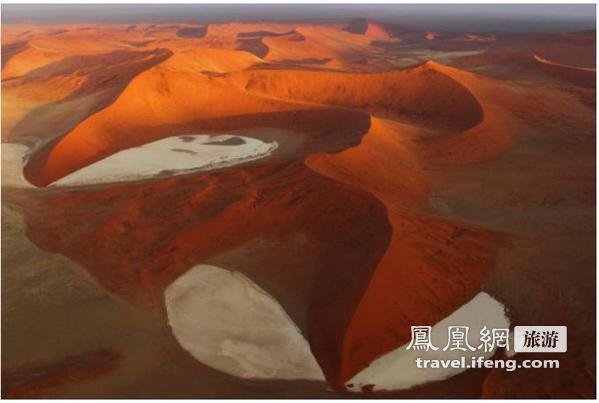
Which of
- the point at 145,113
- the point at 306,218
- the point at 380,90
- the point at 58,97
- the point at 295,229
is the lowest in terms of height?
the point at 58,97

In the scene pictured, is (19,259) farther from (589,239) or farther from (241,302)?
(589,239)

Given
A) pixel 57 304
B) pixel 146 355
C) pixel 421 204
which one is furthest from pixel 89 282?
pixel 421 204

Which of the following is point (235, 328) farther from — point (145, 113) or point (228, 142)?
point (145, 113)

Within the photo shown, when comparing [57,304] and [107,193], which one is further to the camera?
[107,193]

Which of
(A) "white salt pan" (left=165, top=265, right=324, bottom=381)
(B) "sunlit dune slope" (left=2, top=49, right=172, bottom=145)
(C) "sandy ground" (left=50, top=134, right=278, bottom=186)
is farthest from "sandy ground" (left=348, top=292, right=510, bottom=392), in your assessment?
(B) "sunlit dune slope" (left=2, top=49, right=172, bottom=145)

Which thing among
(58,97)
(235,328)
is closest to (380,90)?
(58,97)

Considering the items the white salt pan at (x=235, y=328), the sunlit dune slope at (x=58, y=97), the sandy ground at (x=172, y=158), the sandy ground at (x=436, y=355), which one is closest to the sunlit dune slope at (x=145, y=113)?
the sandy ground at (x=172, y=158)
